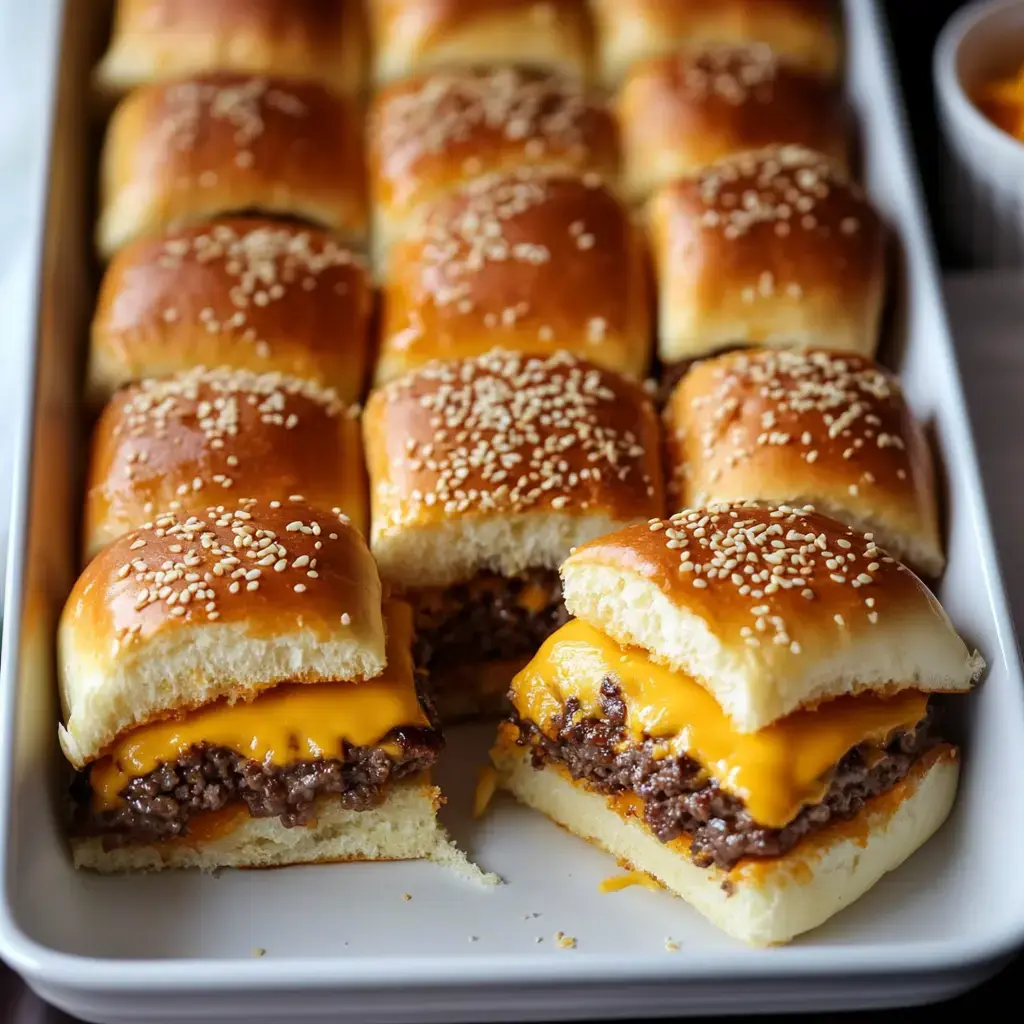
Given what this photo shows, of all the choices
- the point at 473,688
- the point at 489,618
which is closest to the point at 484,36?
the point at 489,618

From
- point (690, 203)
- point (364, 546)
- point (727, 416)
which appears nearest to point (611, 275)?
point (690, 203)

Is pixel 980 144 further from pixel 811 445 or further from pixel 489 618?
pixel 489 618

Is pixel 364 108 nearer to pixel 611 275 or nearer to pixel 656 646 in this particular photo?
pixel 611 275

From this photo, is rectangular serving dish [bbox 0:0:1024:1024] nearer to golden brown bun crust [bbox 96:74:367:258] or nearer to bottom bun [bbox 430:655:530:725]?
bottom bun [bbox 430:655:530:725]

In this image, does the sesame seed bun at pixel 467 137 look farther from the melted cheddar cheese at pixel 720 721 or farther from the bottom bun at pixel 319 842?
the bottom bun at pixel 319 842

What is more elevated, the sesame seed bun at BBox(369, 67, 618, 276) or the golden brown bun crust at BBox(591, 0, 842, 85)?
the golden brown bun crust at BBox(591, 0, 842, 85)

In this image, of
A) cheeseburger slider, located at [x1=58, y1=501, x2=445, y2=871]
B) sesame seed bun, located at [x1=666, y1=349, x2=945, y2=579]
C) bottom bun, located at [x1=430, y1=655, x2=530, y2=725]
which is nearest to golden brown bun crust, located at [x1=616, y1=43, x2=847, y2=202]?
sesame seed bun, located at [x1=666, y1=349, x2=945, y2=579]
